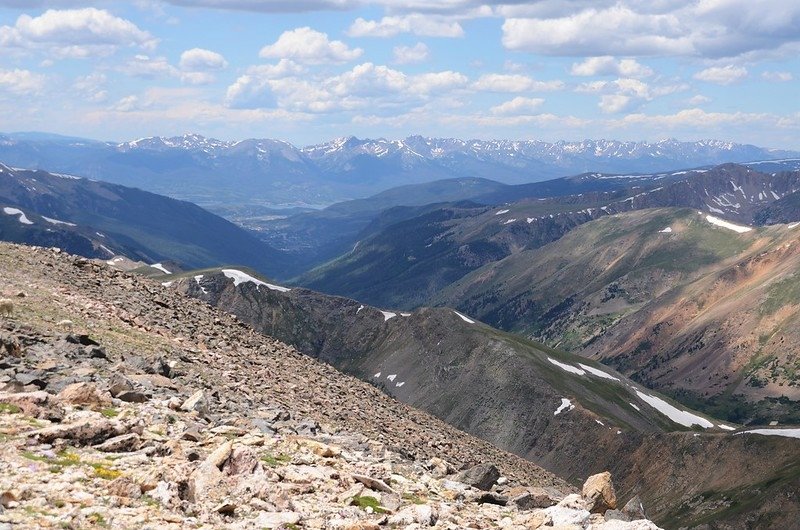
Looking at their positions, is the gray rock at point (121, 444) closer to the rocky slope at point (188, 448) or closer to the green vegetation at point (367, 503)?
the rocky slope at point (188, 448)

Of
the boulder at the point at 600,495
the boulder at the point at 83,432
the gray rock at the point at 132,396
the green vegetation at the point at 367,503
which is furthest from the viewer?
the gray rock at the point at 132,396

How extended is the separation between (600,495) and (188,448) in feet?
43.7

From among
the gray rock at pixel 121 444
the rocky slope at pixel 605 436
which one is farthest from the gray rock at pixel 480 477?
the rocky slope at pixel 605 436

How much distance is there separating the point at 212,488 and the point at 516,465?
155 ft

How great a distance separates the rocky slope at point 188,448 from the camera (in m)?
20.8

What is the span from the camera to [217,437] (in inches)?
1072

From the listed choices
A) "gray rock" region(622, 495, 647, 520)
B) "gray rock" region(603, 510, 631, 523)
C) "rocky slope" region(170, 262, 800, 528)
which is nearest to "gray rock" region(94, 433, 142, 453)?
"gray rock" region(603, 510, 631, 523)

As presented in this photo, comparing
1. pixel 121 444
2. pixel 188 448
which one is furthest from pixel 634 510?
pixel 121 444

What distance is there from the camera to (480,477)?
32.0 m

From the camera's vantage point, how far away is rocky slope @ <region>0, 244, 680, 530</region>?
20844 millimetres

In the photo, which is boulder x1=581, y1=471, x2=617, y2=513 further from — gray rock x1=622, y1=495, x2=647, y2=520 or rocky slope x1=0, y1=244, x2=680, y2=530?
gray rock x1=622, y1=495, x2=647, y2=520

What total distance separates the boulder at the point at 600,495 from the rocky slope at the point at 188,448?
75 mm

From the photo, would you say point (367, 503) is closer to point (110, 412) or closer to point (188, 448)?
point (188, 448)

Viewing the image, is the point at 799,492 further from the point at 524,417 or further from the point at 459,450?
the point at 524,417
